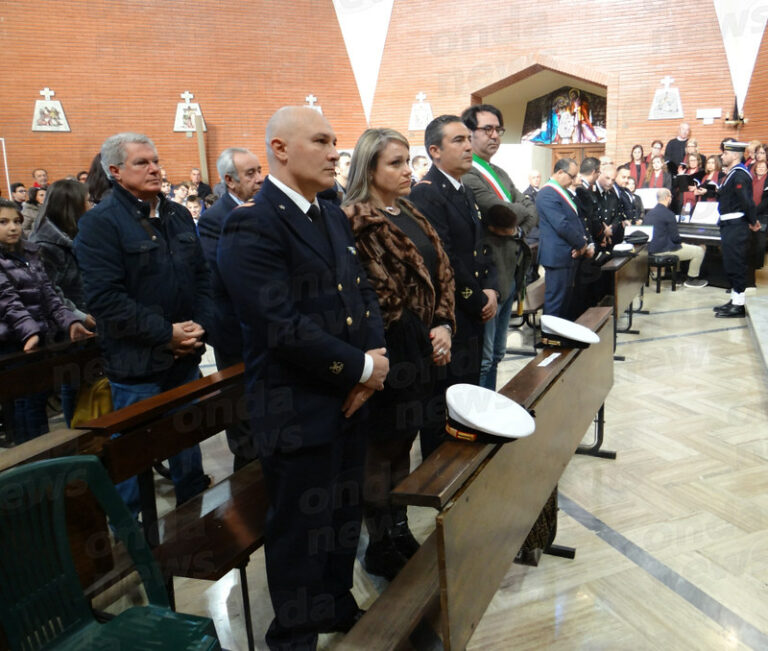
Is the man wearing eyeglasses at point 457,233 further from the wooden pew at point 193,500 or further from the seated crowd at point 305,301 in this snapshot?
the wooden pew at point 193,500

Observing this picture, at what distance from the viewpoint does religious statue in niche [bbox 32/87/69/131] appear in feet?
34.7

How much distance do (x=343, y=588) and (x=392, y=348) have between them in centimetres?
74

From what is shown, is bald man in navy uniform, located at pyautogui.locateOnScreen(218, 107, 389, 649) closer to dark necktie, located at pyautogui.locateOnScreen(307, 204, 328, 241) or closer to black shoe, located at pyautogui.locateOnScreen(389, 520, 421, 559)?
dark necktie, located at pyautogui.locateOnScreen(307, 204, 328, 241)

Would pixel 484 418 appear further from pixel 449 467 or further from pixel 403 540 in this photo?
pixel 403 540

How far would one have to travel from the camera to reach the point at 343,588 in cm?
178

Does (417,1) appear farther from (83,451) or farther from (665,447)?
(83,451)

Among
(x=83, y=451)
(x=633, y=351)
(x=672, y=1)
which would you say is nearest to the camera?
(x=83, y=451)

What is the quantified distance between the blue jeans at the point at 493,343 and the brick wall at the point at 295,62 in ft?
27.9

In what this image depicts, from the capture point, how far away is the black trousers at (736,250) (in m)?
6.18

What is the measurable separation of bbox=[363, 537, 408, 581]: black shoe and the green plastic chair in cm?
89

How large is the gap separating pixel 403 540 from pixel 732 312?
527 cm

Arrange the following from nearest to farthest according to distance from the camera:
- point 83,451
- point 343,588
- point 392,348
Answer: point 83,451, point 343,588, point 392,348

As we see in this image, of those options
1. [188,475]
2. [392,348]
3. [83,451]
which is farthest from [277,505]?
[188,475]

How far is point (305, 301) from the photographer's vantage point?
1587 mm
